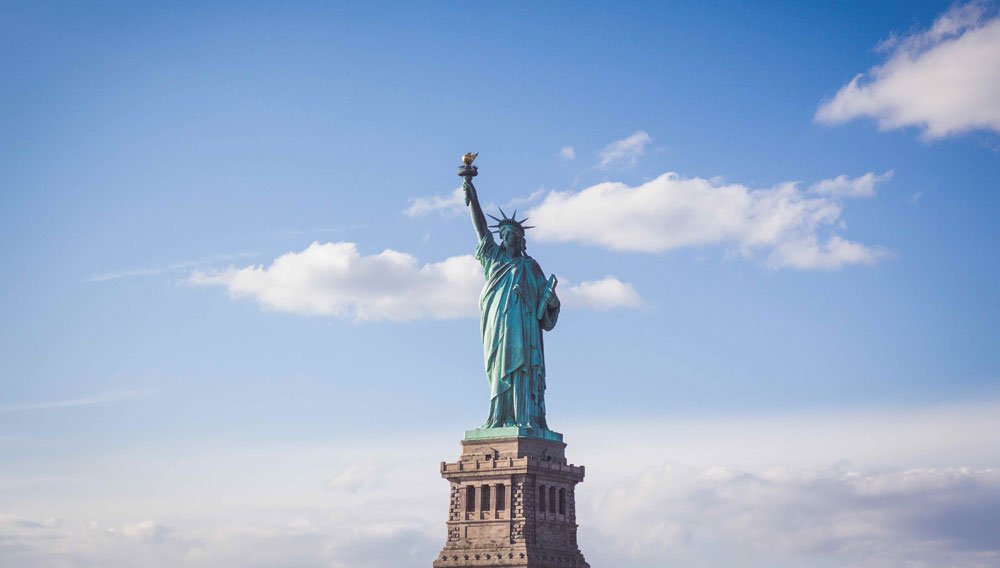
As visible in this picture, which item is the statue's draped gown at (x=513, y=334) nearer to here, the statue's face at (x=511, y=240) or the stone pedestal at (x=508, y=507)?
the statue's face at (x=511, y=240)

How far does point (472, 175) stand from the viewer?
67.9 m

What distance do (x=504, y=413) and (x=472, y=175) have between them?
11.3 m

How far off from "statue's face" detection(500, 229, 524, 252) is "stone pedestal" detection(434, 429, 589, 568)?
8989 millimetres

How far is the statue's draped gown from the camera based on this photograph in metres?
65.2

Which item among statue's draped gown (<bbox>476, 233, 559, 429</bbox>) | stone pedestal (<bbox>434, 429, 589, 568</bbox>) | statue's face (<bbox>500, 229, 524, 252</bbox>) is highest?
statue's face (<bbox>500, 229, 524, 252</bbox>)

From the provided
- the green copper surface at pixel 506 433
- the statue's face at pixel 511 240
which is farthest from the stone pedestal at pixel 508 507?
the statue's face at pixel 511 240

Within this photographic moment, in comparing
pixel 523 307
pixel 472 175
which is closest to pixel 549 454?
pixel 523 307

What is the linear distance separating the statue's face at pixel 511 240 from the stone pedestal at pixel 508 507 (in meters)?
8.99

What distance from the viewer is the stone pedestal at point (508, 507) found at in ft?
205

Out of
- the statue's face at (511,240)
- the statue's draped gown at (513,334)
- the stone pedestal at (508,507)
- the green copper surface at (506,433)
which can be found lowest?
the stone pedestal at (508,507)

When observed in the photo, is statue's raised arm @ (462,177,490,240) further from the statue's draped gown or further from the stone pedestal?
the stone pedestal

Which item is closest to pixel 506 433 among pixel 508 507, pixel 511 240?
pixel 508 507

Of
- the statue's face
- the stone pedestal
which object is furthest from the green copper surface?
the statue's face

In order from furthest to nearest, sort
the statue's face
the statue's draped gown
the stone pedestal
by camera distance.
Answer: the statue's face → the statue's draped gown → the stone pedestal
